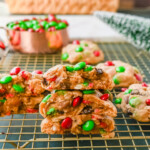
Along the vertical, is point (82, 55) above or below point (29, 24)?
below

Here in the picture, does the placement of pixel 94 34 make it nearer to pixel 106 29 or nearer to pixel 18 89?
pixel 106 29

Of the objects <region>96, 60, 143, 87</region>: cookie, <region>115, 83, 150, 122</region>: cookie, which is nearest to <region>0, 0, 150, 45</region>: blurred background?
<region>96, 60, 143, 87</region>: cookie

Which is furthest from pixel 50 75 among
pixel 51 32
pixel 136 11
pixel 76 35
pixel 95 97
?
pixel 136 11

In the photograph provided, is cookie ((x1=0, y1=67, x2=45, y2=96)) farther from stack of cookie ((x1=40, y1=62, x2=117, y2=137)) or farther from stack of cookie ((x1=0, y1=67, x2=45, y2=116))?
stack of cookie ((x1=40, y1=62, x2=117, y2=137))

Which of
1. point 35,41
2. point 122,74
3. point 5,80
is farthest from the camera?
point 35,41

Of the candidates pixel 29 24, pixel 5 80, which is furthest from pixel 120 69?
pixel 29 24

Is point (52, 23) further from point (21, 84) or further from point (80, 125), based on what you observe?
point (80, 125)

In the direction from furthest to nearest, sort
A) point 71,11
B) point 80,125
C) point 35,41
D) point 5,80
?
point 71,11 → point 35,41 → point 5,80 → point 80,125

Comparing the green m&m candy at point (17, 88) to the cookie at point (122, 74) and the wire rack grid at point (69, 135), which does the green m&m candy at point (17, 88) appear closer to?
the wire rack grid at point (69, 135)
